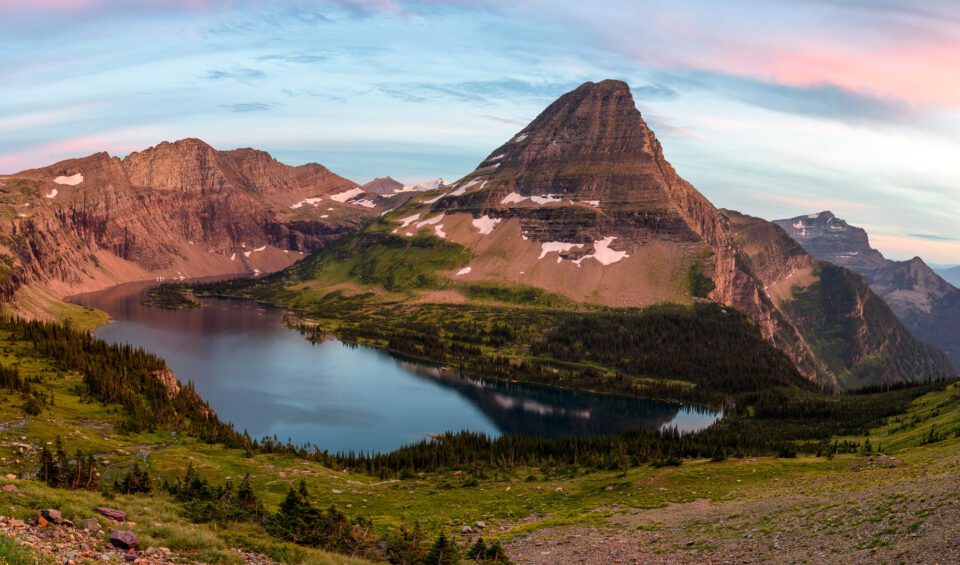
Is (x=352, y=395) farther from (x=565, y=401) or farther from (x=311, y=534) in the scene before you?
(x=311, y=534)

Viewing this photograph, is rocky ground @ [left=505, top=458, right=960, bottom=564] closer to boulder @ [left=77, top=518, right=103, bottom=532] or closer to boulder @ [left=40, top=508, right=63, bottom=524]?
boulder @ [left=77, top=518, right=103, bottom=532]

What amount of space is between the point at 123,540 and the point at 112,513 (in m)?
5.26

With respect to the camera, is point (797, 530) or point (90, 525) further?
point (797, 530)

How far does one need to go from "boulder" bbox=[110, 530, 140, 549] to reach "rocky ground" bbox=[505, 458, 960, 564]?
77.9 ft

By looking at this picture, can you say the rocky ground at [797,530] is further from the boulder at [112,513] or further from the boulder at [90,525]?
the boulder at [90,525]

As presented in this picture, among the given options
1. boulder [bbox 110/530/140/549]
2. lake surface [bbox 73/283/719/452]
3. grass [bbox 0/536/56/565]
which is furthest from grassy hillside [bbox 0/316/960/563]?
lake surface [bbox 73/283/719/452]

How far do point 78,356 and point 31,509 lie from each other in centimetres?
8583

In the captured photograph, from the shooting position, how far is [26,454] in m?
55.2

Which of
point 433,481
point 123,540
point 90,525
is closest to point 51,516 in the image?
point 90,525

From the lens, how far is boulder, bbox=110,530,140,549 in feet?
89.4

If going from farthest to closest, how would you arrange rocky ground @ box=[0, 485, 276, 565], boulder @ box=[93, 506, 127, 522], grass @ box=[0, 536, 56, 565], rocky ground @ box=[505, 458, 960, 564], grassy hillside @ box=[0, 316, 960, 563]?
grassy hillside @ box=[0, 316, 960, 563] → rocky ground @ box=[505, 458, 960, 564] → boulder @ box=[93, 506, 127, 522] → rocky ground @ box=[0, 485, 276, 565] → grass @ box=[0, 536, 56, 565]

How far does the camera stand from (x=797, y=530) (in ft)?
125

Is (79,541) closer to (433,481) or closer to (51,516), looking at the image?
(51,516)

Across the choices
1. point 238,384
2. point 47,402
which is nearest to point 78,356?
point 47,402
